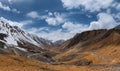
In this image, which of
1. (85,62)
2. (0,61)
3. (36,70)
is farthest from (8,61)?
(85,62)

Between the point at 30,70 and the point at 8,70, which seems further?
the point at 30,70

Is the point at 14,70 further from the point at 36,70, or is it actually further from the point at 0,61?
the point at 0,61

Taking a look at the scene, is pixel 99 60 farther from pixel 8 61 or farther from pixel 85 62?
pixel 8 61

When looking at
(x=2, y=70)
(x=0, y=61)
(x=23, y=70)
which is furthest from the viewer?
(x=0, y=61)

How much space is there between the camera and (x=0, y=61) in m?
88.4

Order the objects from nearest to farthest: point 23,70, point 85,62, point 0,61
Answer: point 23,70 → point 0,61 → point 85,62

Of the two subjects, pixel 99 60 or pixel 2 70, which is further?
pixel 99 60

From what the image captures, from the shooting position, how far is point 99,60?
171125 mm

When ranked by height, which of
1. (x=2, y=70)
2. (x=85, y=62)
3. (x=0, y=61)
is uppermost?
(x=85, y=62)

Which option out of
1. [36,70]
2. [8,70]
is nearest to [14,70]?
[8,70]

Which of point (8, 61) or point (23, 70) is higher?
point (8, 61)

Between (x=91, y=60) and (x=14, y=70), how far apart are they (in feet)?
353

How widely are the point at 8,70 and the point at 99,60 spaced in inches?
4236

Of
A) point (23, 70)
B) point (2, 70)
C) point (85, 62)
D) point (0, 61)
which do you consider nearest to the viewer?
point (2, 70)
